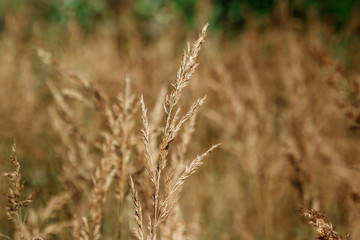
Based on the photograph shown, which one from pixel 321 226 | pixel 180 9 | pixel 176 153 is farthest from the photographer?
pixel 180 9

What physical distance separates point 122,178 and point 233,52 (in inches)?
135

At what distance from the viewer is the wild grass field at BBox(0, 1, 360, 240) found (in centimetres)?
81

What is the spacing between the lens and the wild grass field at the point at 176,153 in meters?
0.81

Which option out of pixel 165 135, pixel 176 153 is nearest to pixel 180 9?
pixel 176 153

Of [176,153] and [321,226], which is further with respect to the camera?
[176,153]

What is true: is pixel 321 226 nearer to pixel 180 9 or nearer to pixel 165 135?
pixel 165 135

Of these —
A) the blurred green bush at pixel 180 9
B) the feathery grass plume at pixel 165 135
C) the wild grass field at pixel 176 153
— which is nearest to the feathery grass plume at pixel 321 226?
→ the wild grass field at pixel 176 153

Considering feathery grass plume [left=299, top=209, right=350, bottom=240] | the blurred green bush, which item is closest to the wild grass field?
feathery grass plume [left=299, top=209, right=350, bottom=240]

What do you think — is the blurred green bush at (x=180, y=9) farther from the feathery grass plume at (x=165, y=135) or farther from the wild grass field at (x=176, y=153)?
the feathery grass plume at (x=165, y=135)

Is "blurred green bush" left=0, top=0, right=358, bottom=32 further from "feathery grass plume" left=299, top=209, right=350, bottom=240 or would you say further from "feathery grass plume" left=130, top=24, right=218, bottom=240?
"feathery grass plume" left=299, top=209, right=350, bottom=240

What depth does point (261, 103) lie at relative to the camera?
1784 millimetres

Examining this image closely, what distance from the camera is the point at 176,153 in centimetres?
113

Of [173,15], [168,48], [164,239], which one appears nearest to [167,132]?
[164,239]

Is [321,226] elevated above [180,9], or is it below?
below
